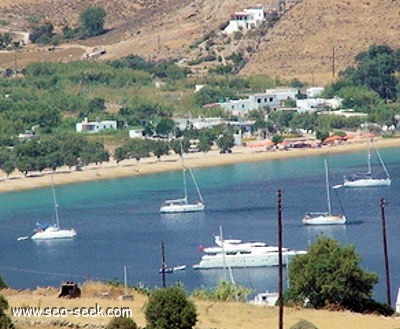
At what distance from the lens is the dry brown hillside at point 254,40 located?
14450cm

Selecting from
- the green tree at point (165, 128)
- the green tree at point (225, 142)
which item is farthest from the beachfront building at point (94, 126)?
the green tree at point (225, 142)

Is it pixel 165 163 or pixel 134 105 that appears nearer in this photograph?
pixel 165 163

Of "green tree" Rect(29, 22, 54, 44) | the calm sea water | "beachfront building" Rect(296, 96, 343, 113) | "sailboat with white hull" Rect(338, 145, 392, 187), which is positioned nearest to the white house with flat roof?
"beachfront building" Rect(296, 96, 343, 113)

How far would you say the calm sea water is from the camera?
68.6 metres

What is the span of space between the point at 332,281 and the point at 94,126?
83163 millimetres

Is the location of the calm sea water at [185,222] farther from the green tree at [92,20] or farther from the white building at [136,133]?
the green tree at [92,20]

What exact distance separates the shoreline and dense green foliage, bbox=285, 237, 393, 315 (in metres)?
63.3

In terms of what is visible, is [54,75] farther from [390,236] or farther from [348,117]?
[390,236]

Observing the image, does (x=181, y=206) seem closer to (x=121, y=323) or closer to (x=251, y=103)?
(x=251, y=103)

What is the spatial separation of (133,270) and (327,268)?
82.2 feet

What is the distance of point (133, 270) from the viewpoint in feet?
225

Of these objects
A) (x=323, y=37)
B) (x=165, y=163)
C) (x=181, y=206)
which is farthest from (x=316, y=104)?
(x=181, y=206)

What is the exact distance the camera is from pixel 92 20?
15938 centimetres

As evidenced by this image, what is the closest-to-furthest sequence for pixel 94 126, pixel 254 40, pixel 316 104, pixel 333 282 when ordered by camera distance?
pixel 333 282, pixel 94 126, pixel 316 104, pixel 254 40
